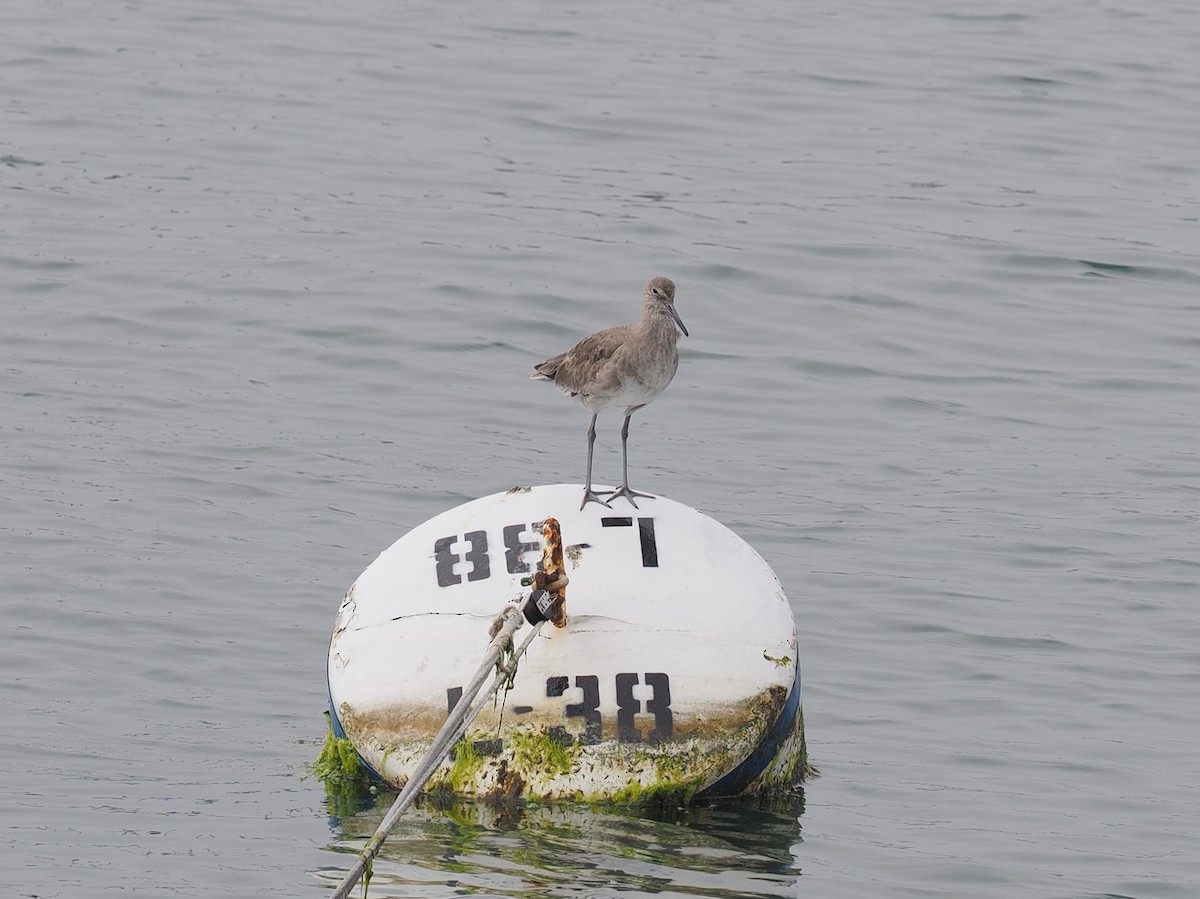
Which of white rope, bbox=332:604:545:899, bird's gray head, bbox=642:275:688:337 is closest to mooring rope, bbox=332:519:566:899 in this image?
white rope, bbox=332:604:545:899

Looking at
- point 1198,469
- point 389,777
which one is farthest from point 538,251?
point 389,777

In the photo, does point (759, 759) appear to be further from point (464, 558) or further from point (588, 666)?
point (464, 558)

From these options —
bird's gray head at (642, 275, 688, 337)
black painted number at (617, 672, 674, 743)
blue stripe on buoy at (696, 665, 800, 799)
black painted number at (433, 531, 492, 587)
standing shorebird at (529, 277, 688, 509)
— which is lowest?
blue stripe on buoy at (696, 665, 800, 799)

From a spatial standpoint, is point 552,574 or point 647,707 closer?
point 552,574

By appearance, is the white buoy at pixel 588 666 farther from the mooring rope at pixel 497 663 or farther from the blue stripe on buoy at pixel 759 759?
the mooring rope at pixel 497 663

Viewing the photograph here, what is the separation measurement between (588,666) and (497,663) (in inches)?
21.8

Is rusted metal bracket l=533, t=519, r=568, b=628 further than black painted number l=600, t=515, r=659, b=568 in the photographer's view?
No

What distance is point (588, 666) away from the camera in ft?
28.8

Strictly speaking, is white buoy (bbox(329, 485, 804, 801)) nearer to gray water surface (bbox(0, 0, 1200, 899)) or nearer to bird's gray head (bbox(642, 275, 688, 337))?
gray water surface (bbox(0, 0, 1200, 899))

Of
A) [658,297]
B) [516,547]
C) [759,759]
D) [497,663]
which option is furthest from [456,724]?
[658,297]

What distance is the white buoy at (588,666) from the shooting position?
28.8 ft

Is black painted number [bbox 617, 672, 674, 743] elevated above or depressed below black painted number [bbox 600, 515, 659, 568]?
below

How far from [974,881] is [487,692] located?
231 centimetres

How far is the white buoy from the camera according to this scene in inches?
346
